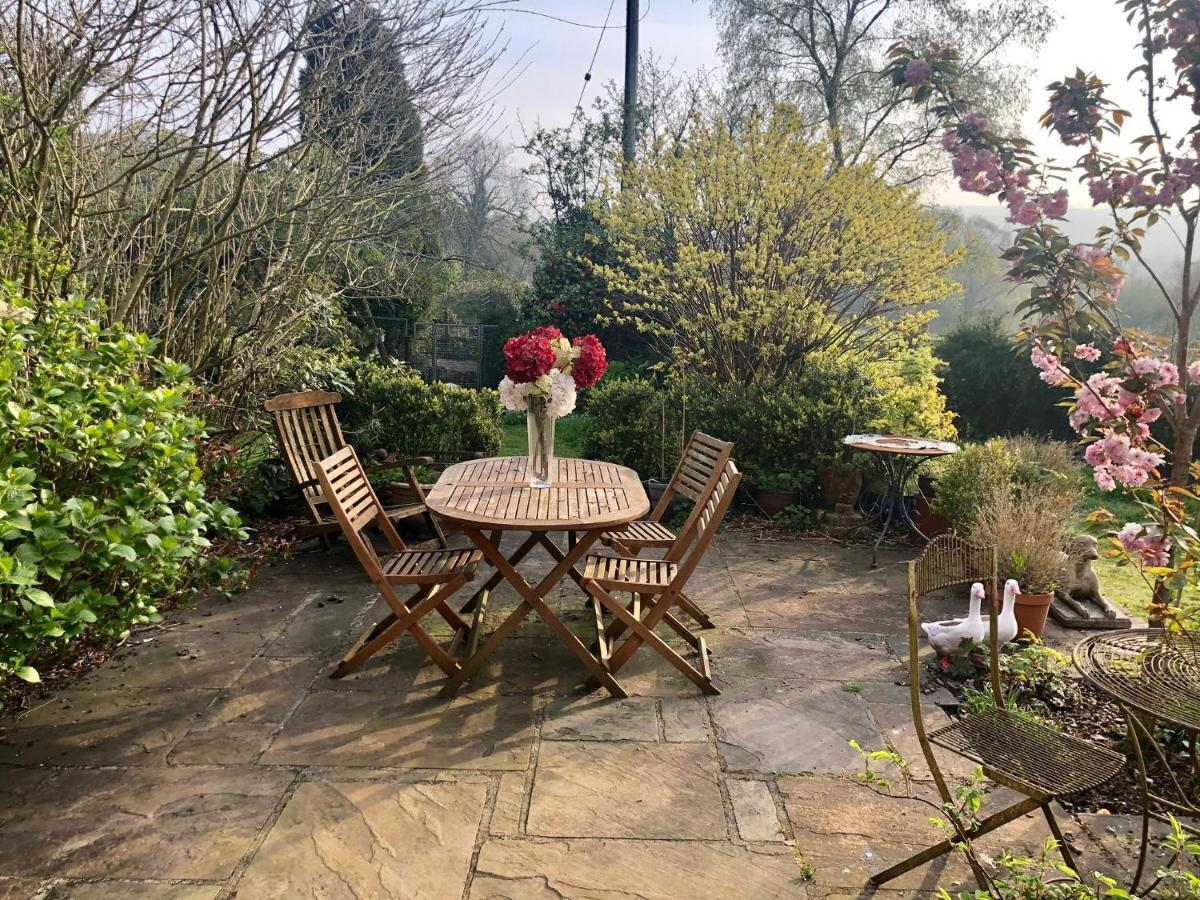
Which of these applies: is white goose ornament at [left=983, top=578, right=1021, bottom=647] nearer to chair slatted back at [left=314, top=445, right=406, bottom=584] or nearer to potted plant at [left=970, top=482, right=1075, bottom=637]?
potted plant at [left=970, top=482, right=1075, bottom=637]

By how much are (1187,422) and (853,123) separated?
49.8 ft

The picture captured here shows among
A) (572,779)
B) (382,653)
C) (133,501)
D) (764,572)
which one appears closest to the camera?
(133,501)

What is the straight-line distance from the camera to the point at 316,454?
5434 millimetres

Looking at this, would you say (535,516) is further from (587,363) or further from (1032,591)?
(1032,591)

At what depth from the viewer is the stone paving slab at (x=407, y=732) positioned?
2.93 metres

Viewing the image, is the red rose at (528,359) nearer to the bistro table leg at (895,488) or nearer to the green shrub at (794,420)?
the bistro table leg at (895,488)

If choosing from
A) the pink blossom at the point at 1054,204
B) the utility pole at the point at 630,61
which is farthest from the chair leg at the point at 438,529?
the utility pole at the point at 630,61

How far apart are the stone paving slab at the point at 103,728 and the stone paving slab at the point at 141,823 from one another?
4.7 inches

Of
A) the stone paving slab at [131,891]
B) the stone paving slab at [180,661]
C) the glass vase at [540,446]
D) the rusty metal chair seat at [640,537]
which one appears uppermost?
→ the glass vase at [540,446]

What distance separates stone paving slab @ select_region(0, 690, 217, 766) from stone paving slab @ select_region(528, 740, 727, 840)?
1446mm

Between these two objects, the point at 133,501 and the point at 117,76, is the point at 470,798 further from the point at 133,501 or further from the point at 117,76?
the point at 117,76

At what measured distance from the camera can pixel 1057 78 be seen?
168 inches

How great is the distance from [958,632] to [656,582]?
4.85 feet

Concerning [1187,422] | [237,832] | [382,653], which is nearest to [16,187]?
[382,653]
